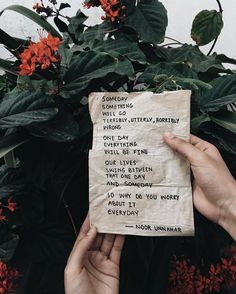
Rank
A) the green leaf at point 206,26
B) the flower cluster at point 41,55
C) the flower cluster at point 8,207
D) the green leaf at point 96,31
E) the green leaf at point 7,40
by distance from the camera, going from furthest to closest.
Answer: the green leaf at point 206,26, the green leaf at point 96,31, the green leaf at point 7,40, the flower cluster at point 8,207, the flower cluster at point 41,55

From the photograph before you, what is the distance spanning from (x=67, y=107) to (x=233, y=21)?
841 mm

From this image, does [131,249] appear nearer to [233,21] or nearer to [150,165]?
[150,165]

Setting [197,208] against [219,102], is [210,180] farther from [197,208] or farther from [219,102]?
[219,102]

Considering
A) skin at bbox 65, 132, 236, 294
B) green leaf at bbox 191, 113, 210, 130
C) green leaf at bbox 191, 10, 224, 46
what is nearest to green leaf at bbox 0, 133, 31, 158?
skin at bbox 65, 132, 236, 294

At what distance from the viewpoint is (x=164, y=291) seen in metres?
1.04

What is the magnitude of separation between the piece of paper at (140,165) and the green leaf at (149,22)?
34cm

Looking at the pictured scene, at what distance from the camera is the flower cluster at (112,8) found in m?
0.96

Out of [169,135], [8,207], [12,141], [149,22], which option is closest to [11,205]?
[8,207]

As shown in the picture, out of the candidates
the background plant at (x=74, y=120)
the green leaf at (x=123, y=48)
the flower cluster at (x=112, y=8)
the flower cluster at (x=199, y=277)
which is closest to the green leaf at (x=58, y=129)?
the background plant at (x=74, y=120)

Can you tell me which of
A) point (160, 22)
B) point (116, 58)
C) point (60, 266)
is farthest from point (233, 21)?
point (60, 266)

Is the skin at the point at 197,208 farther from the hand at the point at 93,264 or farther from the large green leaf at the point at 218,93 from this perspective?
the large green leaf at the point at 218,93

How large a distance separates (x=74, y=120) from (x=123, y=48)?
246mm

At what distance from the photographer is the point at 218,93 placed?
2.90 feet

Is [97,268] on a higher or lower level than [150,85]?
lower
